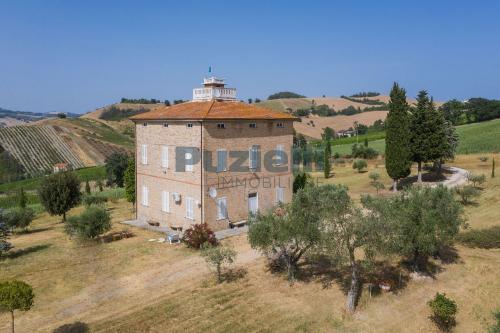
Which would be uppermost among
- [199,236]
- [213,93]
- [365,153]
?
[213,93]

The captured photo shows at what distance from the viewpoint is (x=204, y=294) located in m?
18.2

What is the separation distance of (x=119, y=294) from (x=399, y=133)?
27253 millimetres

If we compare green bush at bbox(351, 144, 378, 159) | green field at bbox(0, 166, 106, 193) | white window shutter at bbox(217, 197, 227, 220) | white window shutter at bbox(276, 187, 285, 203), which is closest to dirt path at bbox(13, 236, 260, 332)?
white window shutter at bbox(217, 197, 227, 220)

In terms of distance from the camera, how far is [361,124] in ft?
461

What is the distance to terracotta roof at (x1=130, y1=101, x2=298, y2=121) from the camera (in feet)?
84.9

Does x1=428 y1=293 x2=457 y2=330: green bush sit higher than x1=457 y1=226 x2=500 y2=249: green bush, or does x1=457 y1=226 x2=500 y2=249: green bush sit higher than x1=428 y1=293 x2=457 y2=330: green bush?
x1=457 y1=226 x2=500 y2=249: green bush

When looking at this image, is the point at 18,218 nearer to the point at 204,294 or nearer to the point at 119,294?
the point at 119,294

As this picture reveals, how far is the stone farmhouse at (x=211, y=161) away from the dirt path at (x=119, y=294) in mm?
4975

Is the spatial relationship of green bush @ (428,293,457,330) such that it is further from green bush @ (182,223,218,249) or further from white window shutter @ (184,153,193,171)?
white window shutter @ (184,153,193,171)

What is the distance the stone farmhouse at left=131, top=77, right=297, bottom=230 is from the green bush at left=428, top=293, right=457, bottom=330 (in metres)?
12.7

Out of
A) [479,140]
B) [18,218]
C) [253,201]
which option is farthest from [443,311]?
[479,140]

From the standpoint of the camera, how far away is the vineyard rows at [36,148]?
9694cm

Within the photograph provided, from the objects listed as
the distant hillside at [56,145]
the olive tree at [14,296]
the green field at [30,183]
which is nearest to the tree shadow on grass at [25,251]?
the olive tree at [14,296]

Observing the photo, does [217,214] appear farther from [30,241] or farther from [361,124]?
[361,124]
